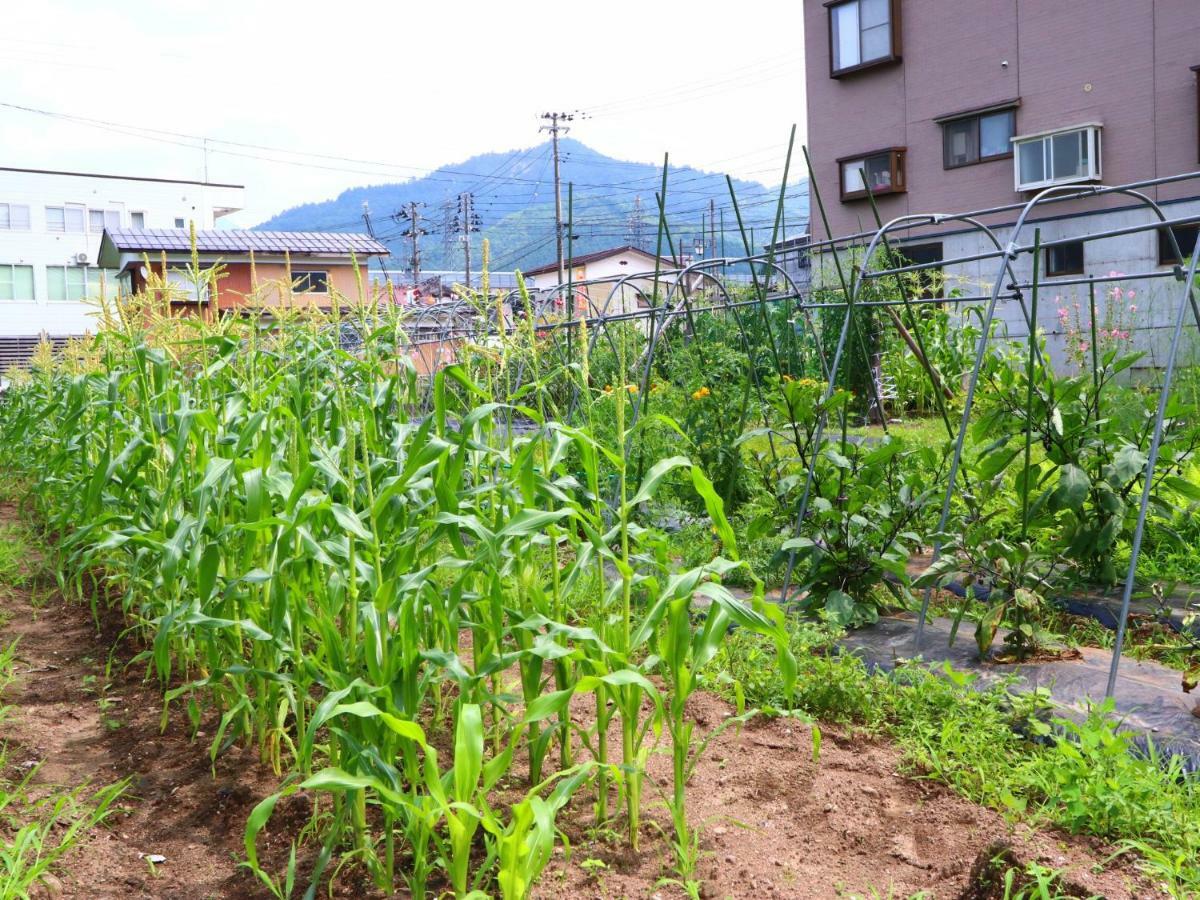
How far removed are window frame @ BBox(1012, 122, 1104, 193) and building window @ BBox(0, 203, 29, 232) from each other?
1606 inches

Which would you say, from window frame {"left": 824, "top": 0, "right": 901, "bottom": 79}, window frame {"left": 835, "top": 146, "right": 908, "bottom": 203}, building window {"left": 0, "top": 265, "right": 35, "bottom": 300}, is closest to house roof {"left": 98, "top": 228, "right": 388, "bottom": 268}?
building window {"left": 0, "top": 265, "right": 35, "bottom": 300}

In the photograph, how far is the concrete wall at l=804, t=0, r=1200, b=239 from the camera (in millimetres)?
12883

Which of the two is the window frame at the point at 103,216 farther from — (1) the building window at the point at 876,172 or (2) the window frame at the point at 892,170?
(2) the window frame at the point at 892,170

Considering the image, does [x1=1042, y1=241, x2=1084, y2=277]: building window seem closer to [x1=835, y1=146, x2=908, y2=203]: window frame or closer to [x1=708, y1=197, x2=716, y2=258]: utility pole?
[x1=835, y1=146, x2=908, y2=203]: window frame

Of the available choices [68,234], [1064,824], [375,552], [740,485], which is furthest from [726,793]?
[68,234]

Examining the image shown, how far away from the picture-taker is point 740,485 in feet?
18.1

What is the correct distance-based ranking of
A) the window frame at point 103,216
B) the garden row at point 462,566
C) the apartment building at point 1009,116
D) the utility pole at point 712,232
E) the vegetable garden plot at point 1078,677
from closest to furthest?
the garden row at point 462,566, the vegetable garden plot at point 1078,677, the utility pole at point 712,232, the apartment building at point 1009,116, the window frame at point 103,216

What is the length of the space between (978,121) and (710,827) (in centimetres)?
1509

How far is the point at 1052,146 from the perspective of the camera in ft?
46.2

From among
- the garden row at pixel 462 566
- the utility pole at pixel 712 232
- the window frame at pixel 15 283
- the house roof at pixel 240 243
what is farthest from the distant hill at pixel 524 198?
the garden row at pixel 462 566

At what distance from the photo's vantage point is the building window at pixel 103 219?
43156 millimetres

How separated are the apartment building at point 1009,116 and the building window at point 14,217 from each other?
36.9 meters

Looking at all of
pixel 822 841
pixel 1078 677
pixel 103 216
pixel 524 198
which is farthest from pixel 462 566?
pixel 524 198

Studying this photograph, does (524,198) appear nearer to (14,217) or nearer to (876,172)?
(14,217)
